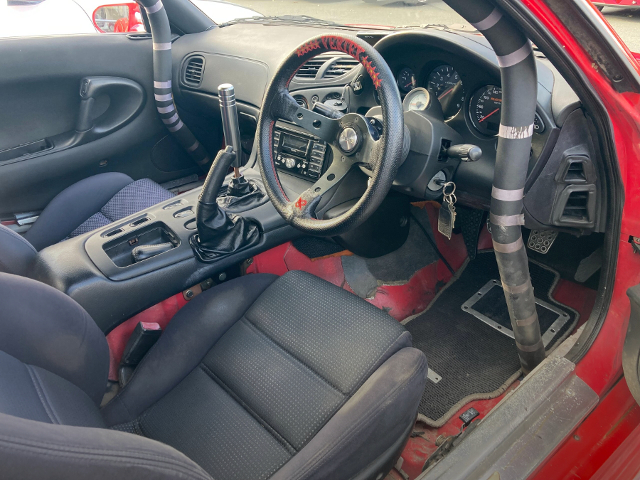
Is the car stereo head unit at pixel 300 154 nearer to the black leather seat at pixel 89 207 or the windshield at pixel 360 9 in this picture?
the black leather seat at pixel 89 207

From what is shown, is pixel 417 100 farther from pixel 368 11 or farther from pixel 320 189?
pixel 368 11

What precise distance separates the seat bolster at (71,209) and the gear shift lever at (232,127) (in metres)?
0.67

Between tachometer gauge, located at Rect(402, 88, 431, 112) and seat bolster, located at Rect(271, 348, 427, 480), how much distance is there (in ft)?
2.18

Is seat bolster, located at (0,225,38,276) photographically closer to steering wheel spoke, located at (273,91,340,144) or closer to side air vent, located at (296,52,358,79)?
steering wheel spoke, located at (273,91,340,144)

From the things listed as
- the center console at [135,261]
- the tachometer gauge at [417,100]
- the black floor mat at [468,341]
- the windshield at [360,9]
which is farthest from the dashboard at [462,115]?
the windshield at [360,9]

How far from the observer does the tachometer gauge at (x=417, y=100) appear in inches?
52.3

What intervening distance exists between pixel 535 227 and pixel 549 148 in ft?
0.75

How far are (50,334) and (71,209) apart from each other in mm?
1158

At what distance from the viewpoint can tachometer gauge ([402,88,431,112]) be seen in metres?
1.33

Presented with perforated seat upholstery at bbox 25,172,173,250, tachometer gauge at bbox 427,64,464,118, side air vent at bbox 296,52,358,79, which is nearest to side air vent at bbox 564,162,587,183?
tachometer gauge at bbox 427,64,464,118

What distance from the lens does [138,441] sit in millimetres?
609

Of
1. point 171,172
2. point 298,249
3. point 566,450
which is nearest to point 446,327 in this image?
point 298,249

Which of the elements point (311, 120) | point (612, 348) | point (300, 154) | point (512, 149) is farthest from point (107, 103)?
point (612, 348)

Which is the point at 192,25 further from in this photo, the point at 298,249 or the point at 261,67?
the point at 298,249
